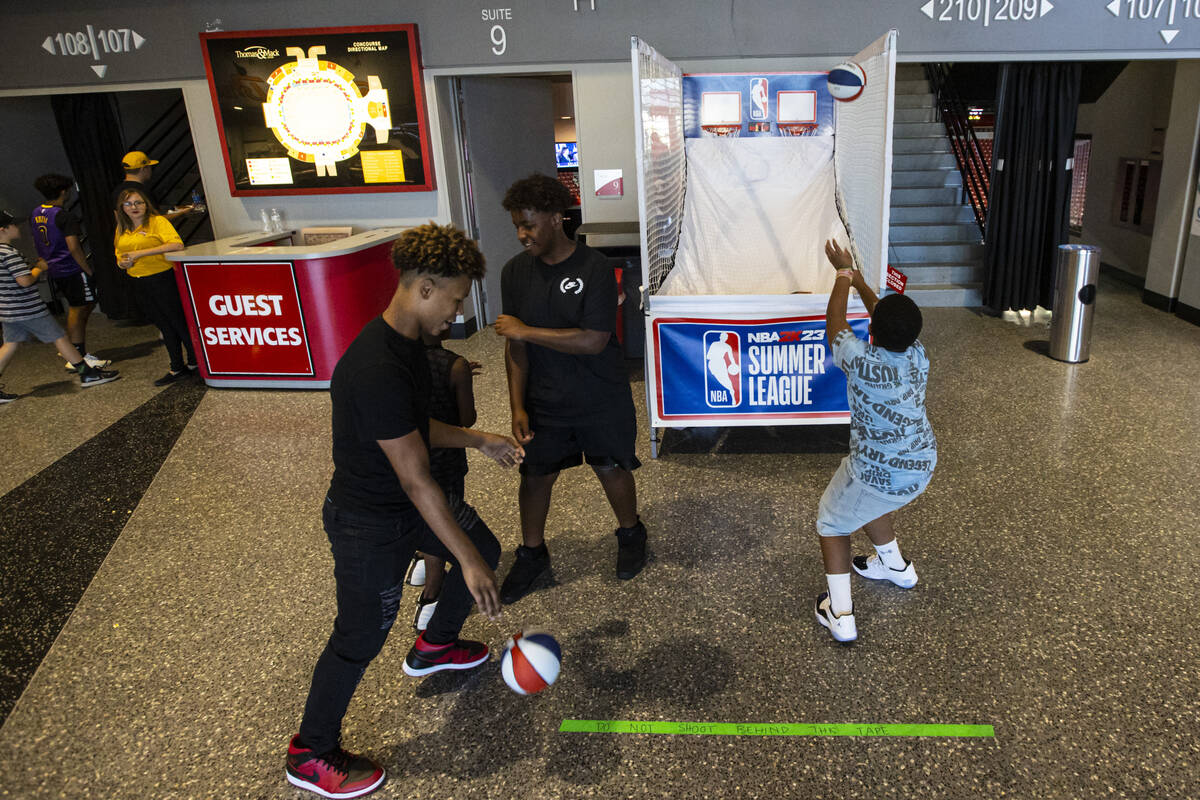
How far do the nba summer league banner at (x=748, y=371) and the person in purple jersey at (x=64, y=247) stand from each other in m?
4.76

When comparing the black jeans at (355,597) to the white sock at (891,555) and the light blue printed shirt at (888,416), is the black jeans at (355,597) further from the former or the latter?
the white sock at (891,555)

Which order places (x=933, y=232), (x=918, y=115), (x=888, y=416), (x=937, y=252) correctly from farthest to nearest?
(x=918, y=115)
(x=933, y=232)
(x=937, y=252)
(x=888, y=416)

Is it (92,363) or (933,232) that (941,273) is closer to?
(933,232)

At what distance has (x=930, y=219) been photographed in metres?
7.83

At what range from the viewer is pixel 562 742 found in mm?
2246

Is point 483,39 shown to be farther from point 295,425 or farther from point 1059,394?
point 1059,394

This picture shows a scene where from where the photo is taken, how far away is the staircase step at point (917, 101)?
865 centimetres

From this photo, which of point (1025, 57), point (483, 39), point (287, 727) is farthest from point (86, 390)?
point (1025, 57)

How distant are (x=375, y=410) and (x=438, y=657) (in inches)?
45.6

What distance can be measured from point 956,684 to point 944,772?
387 millimetres

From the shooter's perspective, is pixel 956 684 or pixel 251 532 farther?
pixel 251 532

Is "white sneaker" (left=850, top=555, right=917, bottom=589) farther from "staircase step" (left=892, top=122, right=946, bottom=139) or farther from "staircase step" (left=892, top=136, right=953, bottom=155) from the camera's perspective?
"staircase step" (left=892, top=122, right=946, bottom=139)

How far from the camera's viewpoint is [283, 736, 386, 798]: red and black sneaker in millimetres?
2057

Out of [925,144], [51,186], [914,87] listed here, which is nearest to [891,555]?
[51,186]
